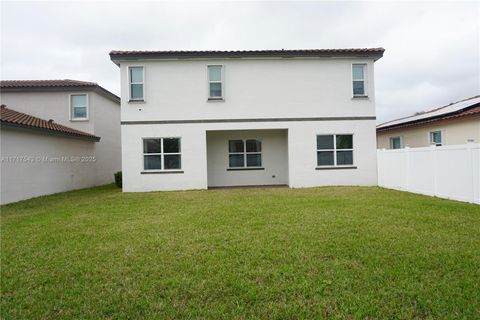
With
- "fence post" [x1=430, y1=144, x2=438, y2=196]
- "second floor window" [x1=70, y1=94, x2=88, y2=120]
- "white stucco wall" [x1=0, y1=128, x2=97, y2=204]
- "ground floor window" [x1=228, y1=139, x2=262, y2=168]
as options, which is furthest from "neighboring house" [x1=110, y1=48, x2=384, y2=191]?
"second floor window" [x1=70, y1=94, x2=88, y2=120]

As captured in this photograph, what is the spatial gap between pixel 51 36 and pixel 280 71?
1257cm

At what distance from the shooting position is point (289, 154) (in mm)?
14930

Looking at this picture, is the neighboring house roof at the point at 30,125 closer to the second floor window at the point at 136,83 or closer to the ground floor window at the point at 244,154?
the second floor window at the point at 136,83

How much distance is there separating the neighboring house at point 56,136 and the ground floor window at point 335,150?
1304cm

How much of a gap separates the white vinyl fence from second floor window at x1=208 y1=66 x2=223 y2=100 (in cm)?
840

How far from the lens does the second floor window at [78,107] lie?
1845 cm

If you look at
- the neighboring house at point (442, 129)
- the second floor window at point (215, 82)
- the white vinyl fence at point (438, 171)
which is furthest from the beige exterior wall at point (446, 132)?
the second floor window at point (215, 82)

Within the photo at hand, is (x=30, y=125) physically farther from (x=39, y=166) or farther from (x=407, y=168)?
(x=407, y=168)

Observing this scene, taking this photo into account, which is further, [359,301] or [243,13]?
[243,13]

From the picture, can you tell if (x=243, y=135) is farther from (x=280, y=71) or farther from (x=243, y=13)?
(x=243, y=13)

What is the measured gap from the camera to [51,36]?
16.6 meters

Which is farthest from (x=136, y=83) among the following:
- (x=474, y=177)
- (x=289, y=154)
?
(x=474, y=177)

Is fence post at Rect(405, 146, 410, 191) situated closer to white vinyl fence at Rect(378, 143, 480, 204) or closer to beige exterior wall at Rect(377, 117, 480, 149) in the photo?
white vinyl fence at Rect(378, 143, 480, 204)

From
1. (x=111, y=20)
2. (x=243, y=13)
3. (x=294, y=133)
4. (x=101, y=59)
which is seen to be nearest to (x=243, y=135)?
(x=294, y=133)
